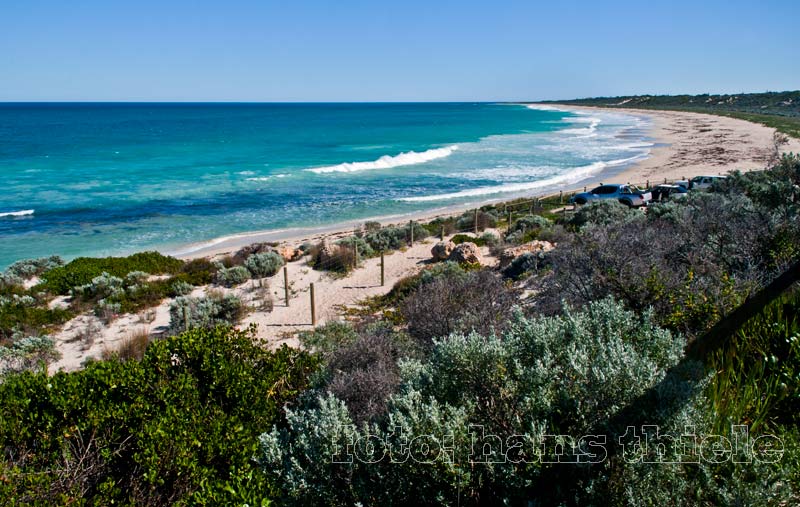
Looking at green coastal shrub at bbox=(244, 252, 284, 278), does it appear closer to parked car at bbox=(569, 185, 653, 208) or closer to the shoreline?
the shoreline

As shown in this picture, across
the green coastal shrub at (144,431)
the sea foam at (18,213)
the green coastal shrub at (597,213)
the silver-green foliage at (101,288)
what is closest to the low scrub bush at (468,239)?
the green coastal shrub at (597,213)

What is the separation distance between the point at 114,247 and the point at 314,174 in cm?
2204

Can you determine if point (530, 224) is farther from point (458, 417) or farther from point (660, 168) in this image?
point (660, 168)

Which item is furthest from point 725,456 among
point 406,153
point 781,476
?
point 406,153

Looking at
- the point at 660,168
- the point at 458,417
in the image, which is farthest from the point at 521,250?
the point at 660,168

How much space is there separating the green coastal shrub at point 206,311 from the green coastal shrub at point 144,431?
25.7 ft

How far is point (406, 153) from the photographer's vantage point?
58.8 meters

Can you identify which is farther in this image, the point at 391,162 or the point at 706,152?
the point at 391,162

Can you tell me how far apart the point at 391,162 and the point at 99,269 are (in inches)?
1417

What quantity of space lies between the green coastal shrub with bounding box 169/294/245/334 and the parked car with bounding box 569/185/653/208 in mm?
18478

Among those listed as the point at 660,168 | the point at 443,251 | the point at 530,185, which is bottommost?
the point at 443,251

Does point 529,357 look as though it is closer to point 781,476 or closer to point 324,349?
point 781,476

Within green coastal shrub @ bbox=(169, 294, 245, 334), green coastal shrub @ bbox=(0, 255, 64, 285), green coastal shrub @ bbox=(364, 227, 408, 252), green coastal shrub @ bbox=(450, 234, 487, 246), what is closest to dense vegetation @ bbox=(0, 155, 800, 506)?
green coastal shrub @ bbox=(169, 294, 245, 334)

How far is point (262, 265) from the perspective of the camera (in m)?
19.2
